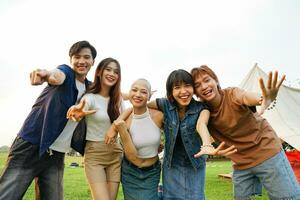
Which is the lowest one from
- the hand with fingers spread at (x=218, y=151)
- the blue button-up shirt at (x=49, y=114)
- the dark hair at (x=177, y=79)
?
the hand with fingers spread at (x=218, y=151)

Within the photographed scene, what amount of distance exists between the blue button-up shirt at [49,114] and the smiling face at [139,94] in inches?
25.0

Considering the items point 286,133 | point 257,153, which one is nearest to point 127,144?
point 257,153

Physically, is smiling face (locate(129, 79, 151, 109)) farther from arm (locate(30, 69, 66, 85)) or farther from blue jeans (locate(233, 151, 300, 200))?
blue jeans (locate(233, 151, 300, 200))

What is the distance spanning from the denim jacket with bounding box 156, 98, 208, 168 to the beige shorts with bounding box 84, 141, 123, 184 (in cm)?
55

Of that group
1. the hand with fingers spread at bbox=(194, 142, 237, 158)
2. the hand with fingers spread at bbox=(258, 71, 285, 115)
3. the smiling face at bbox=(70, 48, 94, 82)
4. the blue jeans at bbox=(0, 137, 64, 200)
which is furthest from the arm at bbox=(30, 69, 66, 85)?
the hand with fingers spread at bbox=(258, 71, 285, 115)

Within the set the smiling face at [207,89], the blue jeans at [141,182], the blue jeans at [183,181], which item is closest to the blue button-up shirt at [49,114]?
the blue jeans at [141,182]

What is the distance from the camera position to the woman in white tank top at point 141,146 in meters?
3.40

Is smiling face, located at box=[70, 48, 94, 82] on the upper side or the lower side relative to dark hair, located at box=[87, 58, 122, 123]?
upper

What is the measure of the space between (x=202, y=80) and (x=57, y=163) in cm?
177

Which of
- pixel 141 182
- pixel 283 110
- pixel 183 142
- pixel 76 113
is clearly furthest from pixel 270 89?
pixel 283 110

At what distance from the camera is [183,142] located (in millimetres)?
3371

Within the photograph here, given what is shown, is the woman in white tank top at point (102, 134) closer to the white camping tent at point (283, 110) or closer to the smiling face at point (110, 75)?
the smiling face at point (110, 75)

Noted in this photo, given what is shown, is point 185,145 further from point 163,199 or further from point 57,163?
point 57,163

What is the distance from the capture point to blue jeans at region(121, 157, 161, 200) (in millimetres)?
3443
